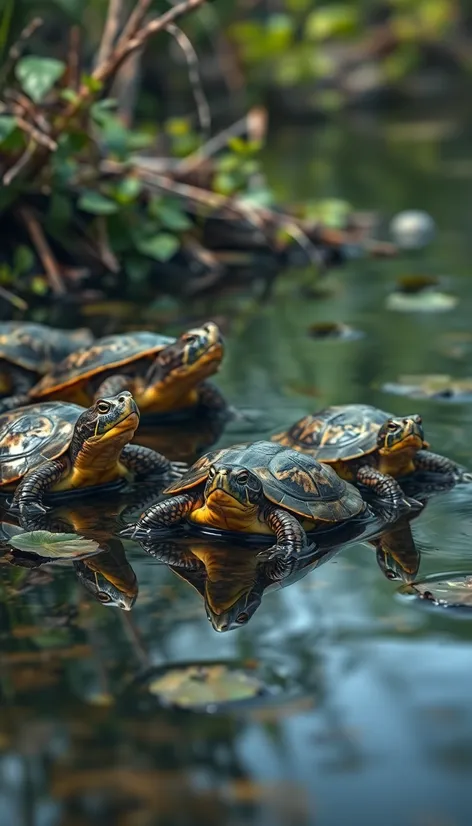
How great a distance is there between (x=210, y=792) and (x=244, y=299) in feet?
17.7

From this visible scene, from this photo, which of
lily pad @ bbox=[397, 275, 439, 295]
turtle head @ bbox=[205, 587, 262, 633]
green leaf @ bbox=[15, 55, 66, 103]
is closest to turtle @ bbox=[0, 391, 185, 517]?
turtle head @ bbox=[205, 587, 262, 633]

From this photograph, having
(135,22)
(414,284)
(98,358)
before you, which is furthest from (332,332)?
(135,22)

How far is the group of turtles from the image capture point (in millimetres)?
3561

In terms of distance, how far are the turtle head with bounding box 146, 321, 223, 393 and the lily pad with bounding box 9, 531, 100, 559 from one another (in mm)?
1479

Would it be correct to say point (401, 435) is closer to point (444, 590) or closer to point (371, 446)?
point (371, 446)

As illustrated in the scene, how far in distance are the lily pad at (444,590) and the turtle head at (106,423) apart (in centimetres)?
107

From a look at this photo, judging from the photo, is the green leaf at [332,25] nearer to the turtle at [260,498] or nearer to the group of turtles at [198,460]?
the group of turtles at [198,460]

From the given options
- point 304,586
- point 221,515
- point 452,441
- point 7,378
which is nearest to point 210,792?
point 304,586

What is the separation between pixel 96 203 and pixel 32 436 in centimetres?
348

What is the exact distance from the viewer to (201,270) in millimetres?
8391

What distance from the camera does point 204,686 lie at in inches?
107

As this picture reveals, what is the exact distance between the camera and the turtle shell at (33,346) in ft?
17.1

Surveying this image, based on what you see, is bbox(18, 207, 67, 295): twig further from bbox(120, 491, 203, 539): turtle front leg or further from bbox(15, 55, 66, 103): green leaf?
bbox(120, 491, 203, 539): turtle front leg

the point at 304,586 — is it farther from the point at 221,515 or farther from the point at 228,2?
the point at 228,2
